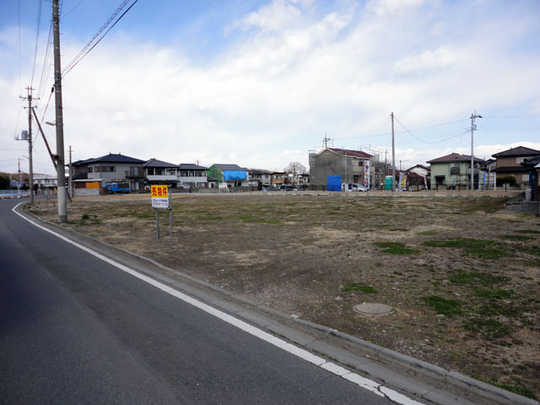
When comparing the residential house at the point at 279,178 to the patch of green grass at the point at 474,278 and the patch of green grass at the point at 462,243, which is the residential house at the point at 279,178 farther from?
the patch of green grass at the point at 474,278

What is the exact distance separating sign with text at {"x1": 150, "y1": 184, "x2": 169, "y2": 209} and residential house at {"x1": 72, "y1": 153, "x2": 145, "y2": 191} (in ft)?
176

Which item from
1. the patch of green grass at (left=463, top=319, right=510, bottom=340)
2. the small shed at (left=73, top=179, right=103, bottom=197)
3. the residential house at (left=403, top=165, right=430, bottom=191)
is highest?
the residential house at (left=403, top=165, right=430, bottom=191)

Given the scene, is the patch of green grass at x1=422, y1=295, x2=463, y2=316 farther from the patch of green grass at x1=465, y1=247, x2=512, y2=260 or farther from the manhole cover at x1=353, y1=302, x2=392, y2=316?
the patch of green grass at x1=465, y1=247, x2=512, y2=260

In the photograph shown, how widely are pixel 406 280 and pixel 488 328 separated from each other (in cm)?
198

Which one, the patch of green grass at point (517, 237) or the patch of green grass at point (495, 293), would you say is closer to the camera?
the patch of green grass at point (495, 293)

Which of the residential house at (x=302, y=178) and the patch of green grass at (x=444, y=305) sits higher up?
the residential house at (x=302, y=178)

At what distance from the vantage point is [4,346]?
369 centimetres

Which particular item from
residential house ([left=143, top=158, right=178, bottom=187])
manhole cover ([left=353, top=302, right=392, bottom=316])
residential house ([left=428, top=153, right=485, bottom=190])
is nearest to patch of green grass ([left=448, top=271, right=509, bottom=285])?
manhole cover ([left=353, top=302, right=392, bottom=316])

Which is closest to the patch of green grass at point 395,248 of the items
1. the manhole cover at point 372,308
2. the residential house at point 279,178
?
the manhole cover at point 372,308

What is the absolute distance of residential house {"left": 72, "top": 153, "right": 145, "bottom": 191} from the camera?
5972 cm

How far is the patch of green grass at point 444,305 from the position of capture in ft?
14.9

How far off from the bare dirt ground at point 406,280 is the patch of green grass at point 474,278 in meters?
0.02

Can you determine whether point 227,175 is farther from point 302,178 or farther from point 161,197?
point 161,197

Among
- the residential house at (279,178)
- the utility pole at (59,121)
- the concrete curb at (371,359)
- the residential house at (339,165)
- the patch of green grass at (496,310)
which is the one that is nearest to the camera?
the concrete curb at (371,359)
